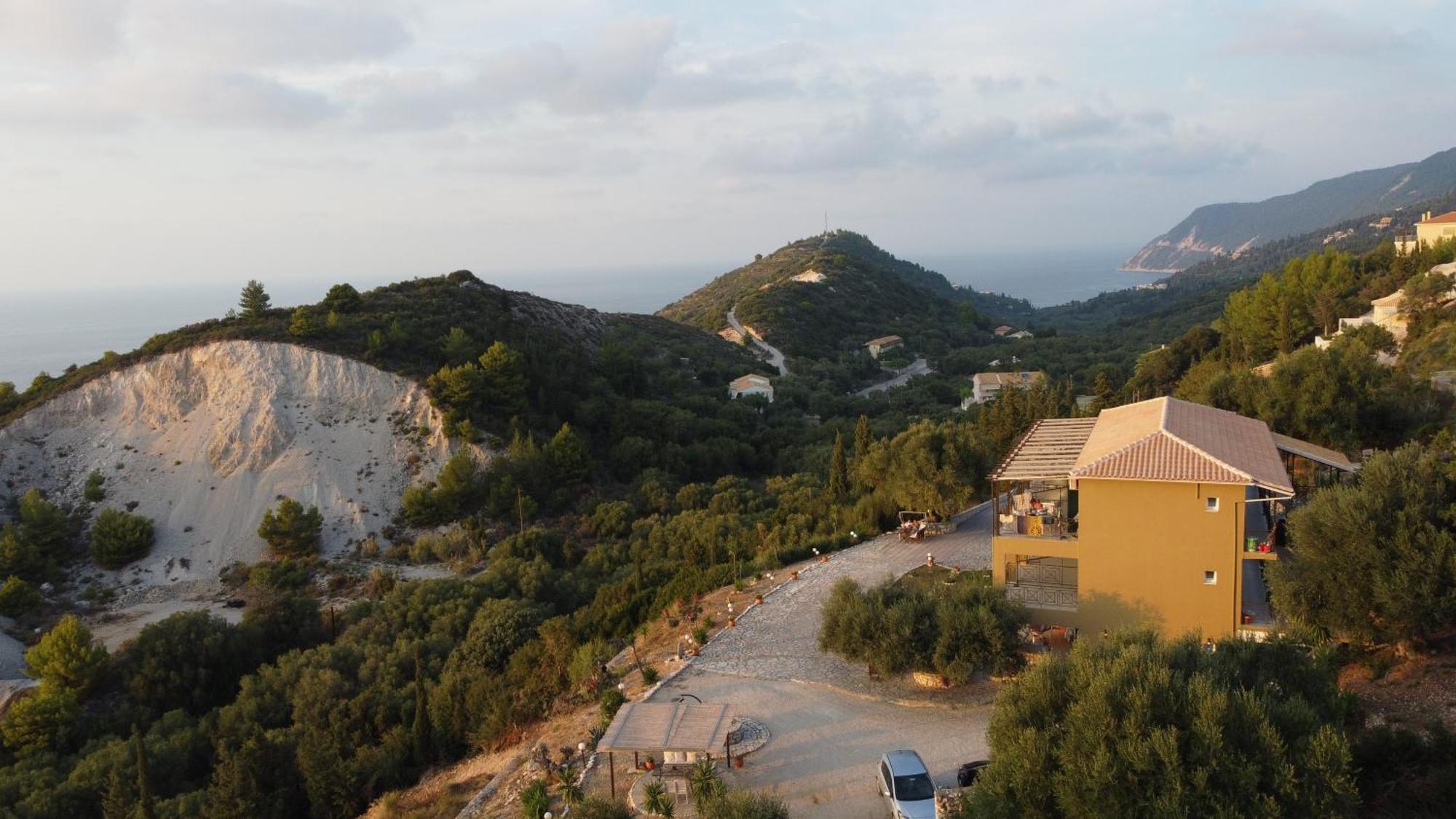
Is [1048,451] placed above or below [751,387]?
below

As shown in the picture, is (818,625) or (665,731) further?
(818,625)

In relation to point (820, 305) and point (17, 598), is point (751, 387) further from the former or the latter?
point (820, 305)

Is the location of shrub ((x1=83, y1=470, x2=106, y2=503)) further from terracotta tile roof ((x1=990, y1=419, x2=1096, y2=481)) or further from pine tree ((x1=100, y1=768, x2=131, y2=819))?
terracotta tile roof ((x1=990, y1=419, x2=1096, y2=481))

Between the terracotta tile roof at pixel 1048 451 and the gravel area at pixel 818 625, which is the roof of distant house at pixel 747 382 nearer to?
the gravel area at pixel 818 625

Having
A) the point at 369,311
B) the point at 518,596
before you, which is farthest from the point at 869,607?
Answer: the point at 369,311

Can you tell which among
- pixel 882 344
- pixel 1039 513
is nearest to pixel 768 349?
pixel 882 344

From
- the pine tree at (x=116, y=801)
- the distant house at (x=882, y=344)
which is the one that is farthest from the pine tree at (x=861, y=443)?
the distant house at (x=882, y=344)
